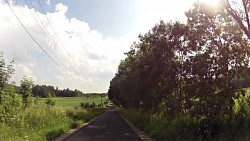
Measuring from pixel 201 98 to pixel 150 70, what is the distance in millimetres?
9241

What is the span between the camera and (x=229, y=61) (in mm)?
16984

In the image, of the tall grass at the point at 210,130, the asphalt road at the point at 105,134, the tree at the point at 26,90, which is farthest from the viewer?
the tree at the point at 26,90

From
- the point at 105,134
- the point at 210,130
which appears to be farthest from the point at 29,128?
the point at 210,130

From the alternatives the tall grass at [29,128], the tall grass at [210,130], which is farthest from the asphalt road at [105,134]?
the tall grass at [210,130]

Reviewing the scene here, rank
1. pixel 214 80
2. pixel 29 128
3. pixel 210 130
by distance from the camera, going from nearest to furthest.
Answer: pixel 210 130, pixel 214 80, pixel 29 128

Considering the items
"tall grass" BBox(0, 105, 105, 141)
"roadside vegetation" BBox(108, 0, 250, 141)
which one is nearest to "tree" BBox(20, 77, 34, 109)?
"tall grass" BBox(0, 105, 105, 141)

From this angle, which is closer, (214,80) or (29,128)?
(214,80)

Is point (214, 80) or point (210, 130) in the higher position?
point (214, 80)

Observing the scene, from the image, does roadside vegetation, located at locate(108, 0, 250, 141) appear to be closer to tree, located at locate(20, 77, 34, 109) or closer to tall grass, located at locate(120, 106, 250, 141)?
tall grass, located at locate(120, 106, 250, 141)

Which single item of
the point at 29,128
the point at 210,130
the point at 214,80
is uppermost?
the point at 214,80

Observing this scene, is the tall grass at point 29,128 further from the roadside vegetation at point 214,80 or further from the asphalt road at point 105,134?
the roadside vegetation at point 214,80

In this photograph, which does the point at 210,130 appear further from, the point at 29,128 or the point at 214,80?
the point at 29,128

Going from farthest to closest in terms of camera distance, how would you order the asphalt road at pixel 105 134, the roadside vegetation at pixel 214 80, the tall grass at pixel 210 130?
the asphalt road at pixel 105 134
the roadside vegetation at pixel 214 80
the tall grass at pixel 210 130

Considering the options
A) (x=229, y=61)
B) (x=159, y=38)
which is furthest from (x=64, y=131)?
(x=229, y=61)
